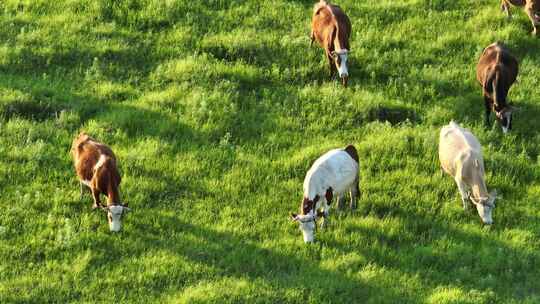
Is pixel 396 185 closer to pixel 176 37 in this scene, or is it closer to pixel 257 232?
pixel 257 232

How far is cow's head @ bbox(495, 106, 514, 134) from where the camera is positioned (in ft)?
61.0

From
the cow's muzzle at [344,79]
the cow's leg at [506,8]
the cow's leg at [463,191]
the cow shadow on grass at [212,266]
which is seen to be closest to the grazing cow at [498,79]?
the cow's leg at [463,191]

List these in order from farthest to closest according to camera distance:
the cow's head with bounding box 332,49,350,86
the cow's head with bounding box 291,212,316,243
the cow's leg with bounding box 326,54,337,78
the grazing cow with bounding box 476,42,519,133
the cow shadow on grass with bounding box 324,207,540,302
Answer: the cow's leg with bounding box 326,54,337,78, the cow's head with bounding box 332,49,350,86, the grazing cow with bounding box 476,42,519,133, the cow's head with bounding box 291,212,316,243, the cow shadow on grass with bounding box 324,207,540,302

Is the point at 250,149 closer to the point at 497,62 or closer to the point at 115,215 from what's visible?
the point at 115,215

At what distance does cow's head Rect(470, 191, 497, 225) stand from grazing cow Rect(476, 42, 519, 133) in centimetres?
305

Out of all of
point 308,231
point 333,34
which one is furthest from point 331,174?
point 333,34

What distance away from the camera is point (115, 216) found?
15.8 m

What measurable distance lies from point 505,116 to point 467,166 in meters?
2.67

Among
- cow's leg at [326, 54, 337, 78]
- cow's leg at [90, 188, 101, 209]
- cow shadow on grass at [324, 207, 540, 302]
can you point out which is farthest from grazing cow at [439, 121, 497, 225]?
cow's leg at [90, 188, 101, 209]

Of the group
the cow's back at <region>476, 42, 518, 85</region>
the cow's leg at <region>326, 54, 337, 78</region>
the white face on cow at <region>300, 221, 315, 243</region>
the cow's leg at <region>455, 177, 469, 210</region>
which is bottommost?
the white face on cow at <region>300, 221, 315, 243</region>

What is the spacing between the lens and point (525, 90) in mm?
20172

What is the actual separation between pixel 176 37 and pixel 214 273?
871 centimetres

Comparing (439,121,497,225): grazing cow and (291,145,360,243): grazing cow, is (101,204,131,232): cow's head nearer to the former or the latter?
(291,145,360,243): grazing cow

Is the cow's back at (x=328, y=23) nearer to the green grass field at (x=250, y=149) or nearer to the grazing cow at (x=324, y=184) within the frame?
the green grass field at (x=250, y=149)
